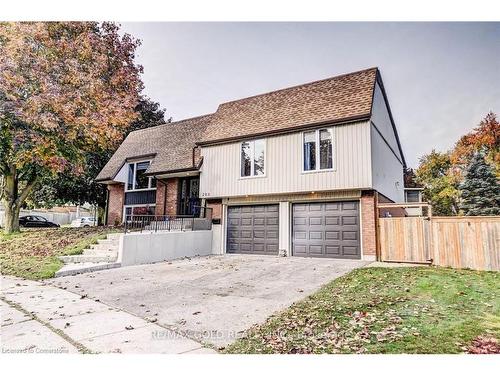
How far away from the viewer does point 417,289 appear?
17.9 feet

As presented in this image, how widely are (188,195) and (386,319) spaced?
10.9 meters

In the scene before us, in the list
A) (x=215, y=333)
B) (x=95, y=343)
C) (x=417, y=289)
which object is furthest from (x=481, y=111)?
(x=95, y=343)

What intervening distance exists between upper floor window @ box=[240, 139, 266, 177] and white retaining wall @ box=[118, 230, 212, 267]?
2.73m

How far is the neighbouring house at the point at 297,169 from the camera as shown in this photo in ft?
31.0

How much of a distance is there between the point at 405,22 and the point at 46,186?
2313 centimetres

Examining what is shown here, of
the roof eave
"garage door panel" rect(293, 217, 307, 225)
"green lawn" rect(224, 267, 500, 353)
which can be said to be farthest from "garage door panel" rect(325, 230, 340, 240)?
"green lawn" rect(224, 267, 500, 353)

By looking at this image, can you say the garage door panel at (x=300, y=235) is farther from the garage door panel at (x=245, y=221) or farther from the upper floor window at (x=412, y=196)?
the upper floor window at (x=412, y=196)

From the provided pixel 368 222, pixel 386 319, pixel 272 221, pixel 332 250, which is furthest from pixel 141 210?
pixel 386 319

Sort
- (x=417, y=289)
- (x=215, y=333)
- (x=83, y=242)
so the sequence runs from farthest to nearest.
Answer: (x=83, y=242) < (x=417, y=289) < (x=215, y=333)

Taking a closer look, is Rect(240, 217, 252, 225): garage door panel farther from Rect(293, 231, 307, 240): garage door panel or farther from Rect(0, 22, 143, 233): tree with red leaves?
Rect(0, 22, 143, 233): tree with red leaves

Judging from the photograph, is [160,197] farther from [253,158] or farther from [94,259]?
[94,259]

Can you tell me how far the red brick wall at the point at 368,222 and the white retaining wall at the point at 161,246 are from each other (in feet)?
18.1

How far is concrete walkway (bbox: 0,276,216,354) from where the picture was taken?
11.0 feet

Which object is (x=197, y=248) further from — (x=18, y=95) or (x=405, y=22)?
(x=405, y=22)
